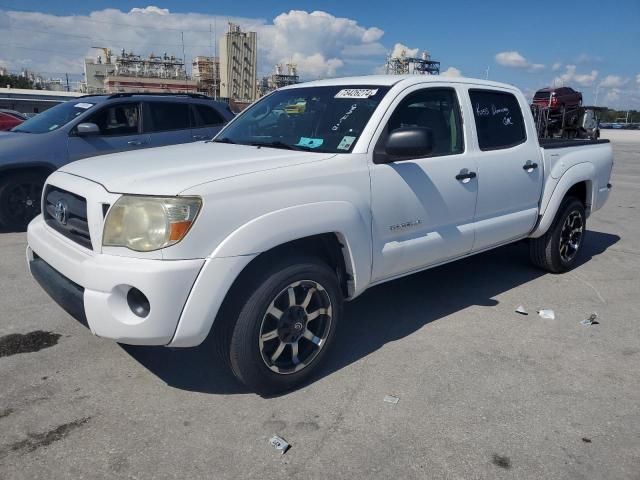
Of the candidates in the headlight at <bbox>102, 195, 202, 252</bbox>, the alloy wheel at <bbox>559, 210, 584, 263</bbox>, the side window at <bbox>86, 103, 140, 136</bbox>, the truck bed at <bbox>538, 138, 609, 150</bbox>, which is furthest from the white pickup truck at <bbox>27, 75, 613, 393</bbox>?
the side window at <bbox>86, 103, 140, 136</bbox>

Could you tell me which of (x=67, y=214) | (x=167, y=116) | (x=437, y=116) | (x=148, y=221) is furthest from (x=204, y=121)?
(x=148, y=221)

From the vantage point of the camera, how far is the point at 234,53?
93.9 meters

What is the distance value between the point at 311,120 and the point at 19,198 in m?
5.00

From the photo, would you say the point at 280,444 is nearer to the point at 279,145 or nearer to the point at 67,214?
the point at 67,214

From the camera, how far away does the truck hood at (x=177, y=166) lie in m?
2.69

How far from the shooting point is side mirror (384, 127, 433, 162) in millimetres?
3209

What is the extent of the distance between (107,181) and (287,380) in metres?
1.51

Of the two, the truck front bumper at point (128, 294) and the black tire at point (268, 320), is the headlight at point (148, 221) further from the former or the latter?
the black tire at point (268, 320)

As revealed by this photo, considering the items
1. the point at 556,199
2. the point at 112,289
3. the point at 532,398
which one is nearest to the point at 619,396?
the point at 532,398

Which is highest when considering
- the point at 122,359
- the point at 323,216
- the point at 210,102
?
the point at 210,102

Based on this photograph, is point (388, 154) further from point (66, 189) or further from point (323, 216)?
point (66, 189)

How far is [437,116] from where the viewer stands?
3975mm

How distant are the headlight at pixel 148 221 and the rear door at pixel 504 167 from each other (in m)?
2.47

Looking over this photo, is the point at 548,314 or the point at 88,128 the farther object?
the point at 88,128
